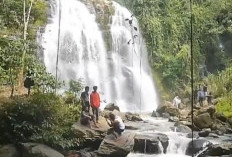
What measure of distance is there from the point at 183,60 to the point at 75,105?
11554 millimetres

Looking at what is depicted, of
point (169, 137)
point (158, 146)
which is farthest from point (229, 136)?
point (158, 146)

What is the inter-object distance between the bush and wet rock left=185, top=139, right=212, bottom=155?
3.36 meters

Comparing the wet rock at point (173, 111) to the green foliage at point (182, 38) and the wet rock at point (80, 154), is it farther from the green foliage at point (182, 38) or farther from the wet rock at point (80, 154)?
the wet rock at point (80, 154)

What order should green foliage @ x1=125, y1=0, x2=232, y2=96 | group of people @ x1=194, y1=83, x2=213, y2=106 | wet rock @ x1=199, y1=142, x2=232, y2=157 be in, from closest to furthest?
wet rock @ x1=199, y1=142, x2=232, y2=157, group of people @ x1=194, y1=83, x2=213, y2=106, green foliage @ x1=125, y1=0, x2=232, y2=96

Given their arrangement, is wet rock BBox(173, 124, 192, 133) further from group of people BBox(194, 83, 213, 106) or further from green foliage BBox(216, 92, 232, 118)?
group of people BBox(194, 83, 213, 106)

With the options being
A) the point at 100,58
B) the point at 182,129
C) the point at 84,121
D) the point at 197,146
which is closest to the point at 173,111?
the point at 182,129

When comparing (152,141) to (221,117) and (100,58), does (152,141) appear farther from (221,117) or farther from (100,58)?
(100,58)

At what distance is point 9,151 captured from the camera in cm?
866

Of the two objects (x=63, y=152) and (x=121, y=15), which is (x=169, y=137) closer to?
(x=63, y=152)

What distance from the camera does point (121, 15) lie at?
2211 centimetres

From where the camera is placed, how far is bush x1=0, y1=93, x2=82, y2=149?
30.1ft

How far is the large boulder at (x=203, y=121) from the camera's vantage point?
13.6 m

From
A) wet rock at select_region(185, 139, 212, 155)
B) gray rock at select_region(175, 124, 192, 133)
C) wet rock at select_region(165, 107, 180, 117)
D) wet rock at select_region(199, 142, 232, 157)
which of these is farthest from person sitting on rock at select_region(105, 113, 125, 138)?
wet rock at select_region(165, 107, 180, 117)

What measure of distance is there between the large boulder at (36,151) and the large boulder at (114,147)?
136 cm
